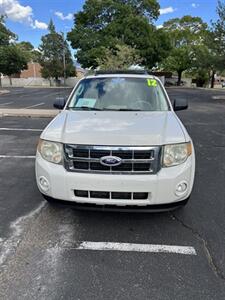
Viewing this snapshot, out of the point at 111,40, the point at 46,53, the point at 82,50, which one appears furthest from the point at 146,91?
the point at 46,53

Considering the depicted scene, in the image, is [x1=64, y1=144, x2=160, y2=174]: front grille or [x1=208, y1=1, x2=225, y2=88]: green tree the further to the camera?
[x1=208, y1=1, x2=225, y2=88]: green tree

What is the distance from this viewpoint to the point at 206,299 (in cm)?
252

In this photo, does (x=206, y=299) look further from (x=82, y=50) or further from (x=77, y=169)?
(x=82, y=50)

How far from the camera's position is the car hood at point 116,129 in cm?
325

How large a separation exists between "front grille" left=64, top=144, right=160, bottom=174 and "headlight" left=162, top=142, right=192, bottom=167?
0.33ft

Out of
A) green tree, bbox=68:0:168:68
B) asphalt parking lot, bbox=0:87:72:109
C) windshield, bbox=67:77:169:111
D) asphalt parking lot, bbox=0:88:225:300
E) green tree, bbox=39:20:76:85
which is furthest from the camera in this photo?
green tree, bbox=39:20:76:85

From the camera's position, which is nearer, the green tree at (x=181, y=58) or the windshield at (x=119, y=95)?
the windshield at (x=119, y=95)

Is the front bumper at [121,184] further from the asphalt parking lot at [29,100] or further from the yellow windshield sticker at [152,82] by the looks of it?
the asphalt parking lot at [29,100]

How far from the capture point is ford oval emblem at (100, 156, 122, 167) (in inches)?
126

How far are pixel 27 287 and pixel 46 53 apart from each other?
67.0m

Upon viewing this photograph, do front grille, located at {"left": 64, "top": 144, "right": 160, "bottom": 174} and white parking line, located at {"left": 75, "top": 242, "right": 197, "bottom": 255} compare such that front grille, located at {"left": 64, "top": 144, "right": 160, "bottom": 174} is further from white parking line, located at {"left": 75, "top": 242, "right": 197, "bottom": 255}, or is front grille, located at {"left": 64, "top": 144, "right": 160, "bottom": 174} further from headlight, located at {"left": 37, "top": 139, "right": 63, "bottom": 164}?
white parking line, located at {"left": 75, "top": 242, "right": 197, "bottom": 255}

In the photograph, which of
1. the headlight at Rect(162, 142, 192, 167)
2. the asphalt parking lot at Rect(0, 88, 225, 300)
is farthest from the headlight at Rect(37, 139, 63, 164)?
the headlight at Rect(162, 142, 192, 167)

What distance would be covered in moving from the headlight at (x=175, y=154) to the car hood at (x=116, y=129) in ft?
0.21

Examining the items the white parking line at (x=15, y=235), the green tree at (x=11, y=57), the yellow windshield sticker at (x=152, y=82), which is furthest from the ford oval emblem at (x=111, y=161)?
the green tree at (x=11, y=57)
